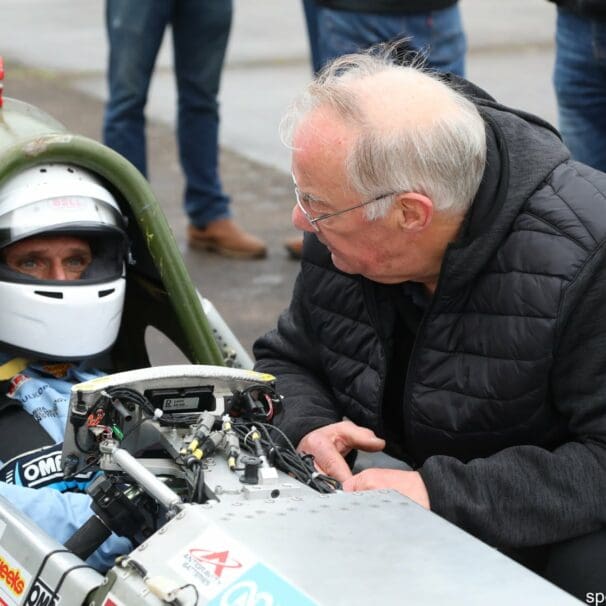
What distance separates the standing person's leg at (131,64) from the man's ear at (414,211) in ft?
10.5

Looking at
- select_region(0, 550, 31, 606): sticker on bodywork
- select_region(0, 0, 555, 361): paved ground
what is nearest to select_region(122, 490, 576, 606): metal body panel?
select_region(0, 550, 31, 606): sticker on bodywork

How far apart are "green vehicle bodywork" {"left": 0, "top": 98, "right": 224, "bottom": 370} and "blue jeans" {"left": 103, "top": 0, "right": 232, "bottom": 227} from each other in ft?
7.45

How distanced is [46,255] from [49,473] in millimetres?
560

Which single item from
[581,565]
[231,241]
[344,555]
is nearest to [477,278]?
[581,565]

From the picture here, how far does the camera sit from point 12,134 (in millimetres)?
3199

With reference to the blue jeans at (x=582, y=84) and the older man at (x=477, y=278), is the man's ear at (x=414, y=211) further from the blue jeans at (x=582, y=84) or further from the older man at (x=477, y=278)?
the blue jeans at (x=582, y=84)

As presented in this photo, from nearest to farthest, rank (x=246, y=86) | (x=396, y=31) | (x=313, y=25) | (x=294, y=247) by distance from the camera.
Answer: (x=396, y=31), (x=313, y=25), (x=294, y=247), (x=246, y=86)

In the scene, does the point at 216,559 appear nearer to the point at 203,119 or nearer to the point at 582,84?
the point at 582,84

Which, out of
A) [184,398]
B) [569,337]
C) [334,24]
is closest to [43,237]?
[184,398]

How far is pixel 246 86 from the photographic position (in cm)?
1009

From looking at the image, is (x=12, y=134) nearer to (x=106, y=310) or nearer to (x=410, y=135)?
(x=106, y=310)

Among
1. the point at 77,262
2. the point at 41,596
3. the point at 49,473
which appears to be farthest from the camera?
the point at 77,262

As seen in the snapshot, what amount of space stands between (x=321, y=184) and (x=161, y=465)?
64cm

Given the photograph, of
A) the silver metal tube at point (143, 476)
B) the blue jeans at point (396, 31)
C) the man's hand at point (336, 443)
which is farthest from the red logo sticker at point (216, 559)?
the blue jeans at point (396, 31)
